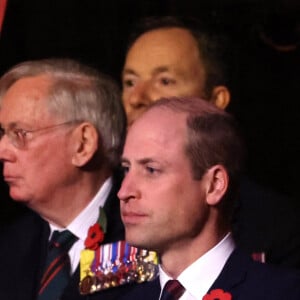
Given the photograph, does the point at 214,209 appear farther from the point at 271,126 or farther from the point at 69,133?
the point at 271,126

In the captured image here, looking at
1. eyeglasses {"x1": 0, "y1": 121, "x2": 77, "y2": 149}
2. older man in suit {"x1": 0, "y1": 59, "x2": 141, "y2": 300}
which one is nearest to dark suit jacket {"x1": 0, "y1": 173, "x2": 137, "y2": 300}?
older man in suit {"x1": 0, "y1": 59, "x2": 141, "y2": 300}

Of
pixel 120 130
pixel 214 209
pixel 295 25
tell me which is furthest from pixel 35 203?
pixel 295 25

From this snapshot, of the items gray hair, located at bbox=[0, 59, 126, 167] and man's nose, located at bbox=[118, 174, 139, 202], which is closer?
man's nose, located at bbox=[118, 174, 139, 202]

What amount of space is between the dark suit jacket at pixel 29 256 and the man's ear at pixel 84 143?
0.11 meters

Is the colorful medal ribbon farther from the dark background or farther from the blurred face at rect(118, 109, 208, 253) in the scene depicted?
the dark background

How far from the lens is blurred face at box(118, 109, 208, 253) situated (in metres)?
→ 2.32

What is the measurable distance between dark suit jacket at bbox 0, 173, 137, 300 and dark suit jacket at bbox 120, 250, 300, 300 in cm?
42

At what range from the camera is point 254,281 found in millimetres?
2307

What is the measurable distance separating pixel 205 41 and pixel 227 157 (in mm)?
904

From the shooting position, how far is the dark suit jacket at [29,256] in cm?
275

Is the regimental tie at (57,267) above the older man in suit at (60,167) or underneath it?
underneath

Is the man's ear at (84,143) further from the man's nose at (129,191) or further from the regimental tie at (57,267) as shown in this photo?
the man's nose at (129,191)

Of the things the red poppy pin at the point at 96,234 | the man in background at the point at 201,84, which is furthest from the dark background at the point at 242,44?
the red poppy pin at the point at 96,234

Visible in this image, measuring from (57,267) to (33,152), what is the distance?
0.91 ft
